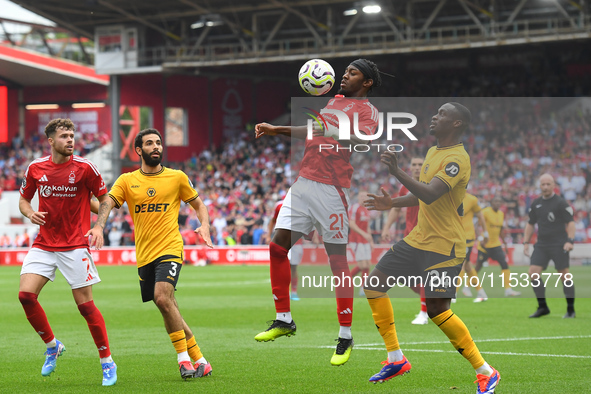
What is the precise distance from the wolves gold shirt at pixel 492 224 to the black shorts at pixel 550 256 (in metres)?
3.31

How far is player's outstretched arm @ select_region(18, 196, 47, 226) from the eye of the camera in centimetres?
772

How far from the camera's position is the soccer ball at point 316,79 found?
24.4 feet

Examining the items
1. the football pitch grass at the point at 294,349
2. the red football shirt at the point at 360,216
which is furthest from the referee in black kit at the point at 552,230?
the red football shirt at the point at 360,216

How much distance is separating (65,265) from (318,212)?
2483 millimetres

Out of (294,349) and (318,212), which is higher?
(318,212)

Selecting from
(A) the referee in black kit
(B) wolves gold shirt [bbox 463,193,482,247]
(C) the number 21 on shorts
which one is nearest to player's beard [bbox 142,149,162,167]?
(C) the number 21 on shorts

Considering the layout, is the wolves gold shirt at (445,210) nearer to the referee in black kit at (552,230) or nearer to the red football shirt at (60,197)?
the red football shirt at (60,197)

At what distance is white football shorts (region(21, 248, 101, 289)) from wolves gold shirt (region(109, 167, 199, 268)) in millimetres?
512

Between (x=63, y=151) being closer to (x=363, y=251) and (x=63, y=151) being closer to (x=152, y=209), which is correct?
(x=152, y=209)

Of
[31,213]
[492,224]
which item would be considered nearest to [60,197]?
[31,213]

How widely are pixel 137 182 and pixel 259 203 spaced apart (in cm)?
2503

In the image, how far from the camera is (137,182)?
26.9 ft

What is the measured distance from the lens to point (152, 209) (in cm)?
812

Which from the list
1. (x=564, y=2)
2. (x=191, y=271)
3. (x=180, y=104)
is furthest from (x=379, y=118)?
(x=180, y=104)
